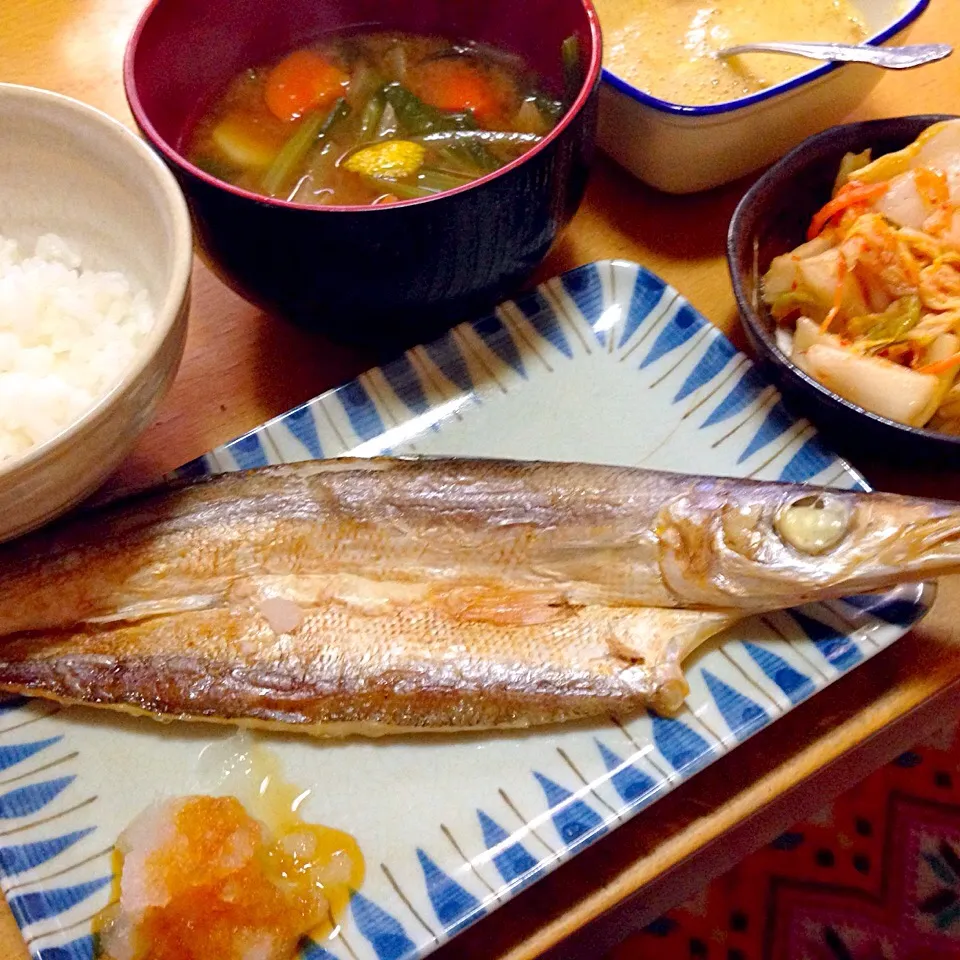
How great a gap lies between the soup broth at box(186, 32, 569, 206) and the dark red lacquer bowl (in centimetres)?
3

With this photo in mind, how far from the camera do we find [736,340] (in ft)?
3.66

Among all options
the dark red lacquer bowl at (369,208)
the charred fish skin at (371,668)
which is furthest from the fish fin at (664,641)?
the dark red lacquer bowl at (369,208)

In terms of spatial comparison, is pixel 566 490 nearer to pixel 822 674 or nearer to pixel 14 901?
pixel 822 674

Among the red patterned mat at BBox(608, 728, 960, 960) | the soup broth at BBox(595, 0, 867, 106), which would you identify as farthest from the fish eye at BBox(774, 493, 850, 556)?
the red patterned mat at BBox(608, 728, 960, 960)

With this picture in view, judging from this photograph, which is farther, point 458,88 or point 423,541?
point 458,88

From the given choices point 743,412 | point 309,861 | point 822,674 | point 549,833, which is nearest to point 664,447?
point 743,412

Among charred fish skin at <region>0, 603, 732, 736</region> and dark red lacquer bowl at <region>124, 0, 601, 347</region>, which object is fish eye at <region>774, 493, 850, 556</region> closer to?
charred fish skin at <region>0, 603, 732, 736</region>

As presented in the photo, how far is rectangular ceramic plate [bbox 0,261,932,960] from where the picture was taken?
2.47ft

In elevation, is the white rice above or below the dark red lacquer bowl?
below

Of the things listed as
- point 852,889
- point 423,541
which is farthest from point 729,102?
point 852,889

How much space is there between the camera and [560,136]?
87 cm

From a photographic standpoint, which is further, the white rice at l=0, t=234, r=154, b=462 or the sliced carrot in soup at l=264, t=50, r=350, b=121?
the sliced carrot in soup at l=264, t=50, r=350, b=121

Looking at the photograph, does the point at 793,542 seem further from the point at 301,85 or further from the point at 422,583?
the point at 301,85

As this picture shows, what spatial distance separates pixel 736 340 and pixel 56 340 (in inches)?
31.3
